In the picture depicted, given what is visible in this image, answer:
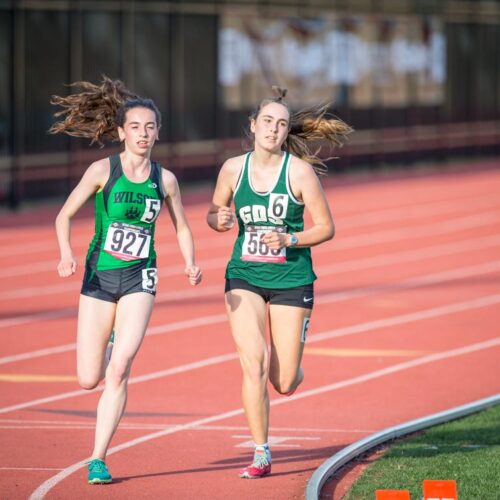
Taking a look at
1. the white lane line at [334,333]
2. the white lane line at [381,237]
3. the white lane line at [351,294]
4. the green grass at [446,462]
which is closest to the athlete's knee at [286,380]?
the green grass at [446,462]

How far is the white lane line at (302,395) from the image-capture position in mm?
7988

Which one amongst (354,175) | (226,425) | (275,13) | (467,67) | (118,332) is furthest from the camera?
(467,67)

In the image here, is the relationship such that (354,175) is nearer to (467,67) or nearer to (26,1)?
(467,67)

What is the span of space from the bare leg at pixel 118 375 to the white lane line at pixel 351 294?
4.95m

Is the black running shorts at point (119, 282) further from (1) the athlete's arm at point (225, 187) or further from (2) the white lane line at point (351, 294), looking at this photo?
(2) the white lane line at point (351, 294)

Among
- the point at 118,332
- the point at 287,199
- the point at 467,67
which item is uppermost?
the point at 467,67

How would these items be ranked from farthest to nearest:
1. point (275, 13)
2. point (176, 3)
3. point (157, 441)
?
point (275, 13) → point (176, 3) → point (157, 441)

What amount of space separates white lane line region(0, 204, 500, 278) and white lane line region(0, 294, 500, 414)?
446cm

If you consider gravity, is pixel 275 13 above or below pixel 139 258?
above

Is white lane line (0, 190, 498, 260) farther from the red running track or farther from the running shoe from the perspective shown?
the running shoe

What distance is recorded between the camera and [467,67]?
42469 mm

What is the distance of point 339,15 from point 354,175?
414 centimetres

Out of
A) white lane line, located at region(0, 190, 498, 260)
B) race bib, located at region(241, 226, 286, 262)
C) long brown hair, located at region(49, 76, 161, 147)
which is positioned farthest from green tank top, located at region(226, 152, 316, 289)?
white lane line, located at region(0, 190, 498, 260)

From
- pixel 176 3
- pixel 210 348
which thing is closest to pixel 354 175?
pixel 176 3
